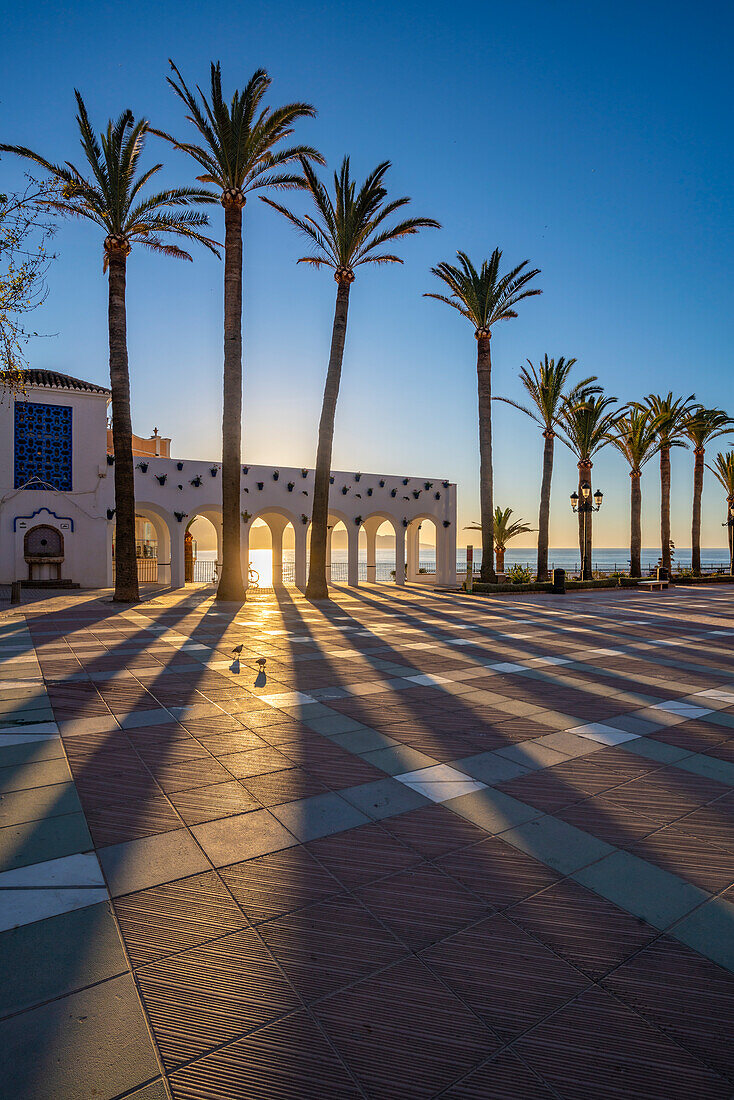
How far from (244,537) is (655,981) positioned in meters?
22.6

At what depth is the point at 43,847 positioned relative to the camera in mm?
3346

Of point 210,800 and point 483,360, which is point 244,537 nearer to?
point 483,360

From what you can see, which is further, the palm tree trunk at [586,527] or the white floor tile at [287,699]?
the palm tree trunk at [586,527]

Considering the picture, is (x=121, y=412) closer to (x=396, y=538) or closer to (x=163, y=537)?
(x=163, y=537)

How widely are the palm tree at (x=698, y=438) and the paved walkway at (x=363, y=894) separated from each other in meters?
31.3

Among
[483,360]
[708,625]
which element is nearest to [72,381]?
[483,360]

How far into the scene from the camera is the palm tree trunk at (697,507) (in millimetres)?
35625

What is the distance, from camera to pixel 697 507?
120ft

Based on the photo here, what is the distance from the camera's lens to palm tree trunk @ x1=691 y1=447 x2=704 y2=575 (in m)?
35.6

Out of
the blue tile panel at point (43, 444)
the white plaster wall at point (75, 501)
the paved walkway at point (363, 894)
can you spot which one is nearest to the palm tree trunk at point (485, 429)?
the white plaster wall at point (75, 501)

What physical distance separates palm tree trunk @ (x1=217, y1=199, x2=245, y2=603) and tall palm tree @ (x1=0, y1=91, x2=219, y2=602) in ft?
4.63

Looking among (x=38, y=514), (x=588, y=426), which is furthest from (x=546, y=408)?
(x=38, y=514)

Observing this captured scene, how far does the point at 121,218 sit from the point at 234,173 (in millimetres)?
3218

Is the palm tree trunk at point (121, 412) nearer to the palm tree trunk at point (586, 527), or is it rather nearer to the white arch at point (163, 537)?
the white arch at point (163, 537)
